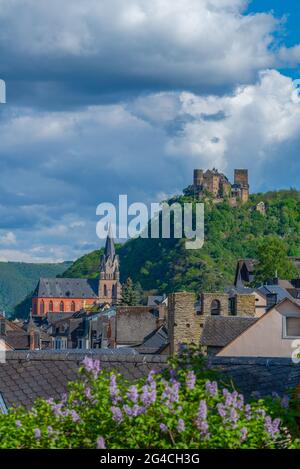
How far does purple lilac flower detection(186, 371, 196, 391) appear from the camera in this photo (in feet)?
36.2

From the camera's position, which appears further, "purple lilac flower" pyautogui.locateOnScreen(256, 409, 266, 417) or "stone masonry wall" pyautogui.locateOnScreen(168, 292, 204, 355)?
"stone masonry wall" pyautogui.locateOnScreen(168, 292, 204, 355)

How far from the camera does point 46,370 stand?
19922 millimetres

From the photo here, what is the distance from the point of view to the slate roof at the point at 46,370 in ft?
62.5

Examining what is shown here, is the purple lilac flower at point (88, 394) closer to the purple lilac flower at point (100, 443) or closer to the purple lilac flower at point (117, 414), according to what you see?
the purple lilac flower at point (117, 414)

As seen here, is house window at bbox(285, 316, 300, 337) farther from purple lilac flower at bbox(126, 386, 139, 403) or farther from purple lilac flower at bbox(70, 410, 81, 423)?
purple lilac flower at bbox(126, 386, 139, 403)

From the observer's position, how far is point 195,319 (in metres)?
37.4

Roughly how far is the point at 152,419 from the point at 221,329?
28.5 meters

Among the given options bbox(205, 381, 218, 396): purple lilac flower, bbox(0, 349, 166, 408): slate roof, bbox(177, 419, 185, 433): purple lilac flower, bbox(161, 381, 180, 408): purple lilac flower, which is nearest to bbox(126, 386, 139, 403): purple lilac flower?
bbox(161, 381, 180, 408): purple lilac flower

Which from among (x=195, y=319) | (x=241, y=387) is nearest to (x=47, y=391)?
(x=241, y=387)

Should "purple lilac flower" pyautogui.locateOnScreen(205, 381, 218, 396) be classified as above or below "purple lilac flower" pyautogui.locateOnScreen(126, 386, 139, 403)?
above

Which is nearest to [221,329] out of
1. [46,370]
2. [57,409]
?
[46,370]

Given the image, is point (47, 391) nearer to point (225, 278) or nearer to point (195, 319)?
point (195, 319)

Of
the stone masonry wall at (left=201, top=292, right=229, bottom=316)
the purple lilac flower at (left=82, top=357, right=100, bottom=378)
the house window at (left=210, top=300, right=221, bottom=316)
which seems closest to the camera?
the purple lilac flower at (left=82, top=357, right=100, bottom=378)

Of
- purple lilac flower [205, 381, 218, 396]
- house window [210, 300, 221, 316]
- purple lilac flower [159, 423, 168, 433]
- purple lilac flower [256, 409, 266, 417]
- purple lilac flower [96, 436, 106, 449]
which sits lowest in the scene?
purple lilac flower [96, 436, 106, 449]
